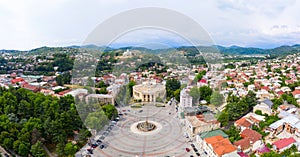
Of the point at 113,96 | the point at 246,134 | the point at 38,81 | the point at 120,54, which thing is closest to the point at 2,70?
the point at 38,81

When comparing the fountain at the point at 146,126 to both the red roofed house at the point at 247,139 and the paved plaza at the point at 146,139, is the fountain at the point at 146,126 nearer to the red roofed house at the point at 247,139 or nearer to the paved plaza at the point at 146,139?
the paved plaza at the point at 146,139

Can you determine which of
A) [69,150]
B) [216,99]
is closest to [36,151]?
[69,150]

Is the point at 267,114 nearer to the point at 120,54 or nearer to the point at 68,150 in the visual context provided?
the point at 68,150

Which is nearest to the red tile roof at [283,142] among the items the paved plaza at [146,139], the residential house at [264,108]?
the residential house at [264,108]

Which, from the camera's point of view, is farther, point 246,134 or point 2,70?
point 2,70

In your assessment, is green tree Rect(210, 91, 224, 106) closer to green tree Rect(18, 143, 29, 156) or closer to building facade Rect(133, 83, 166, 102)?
building facade Rect(133, 83, 166, 102)

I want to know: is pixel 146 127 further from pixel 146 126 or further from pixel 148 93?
pixel 148 93
